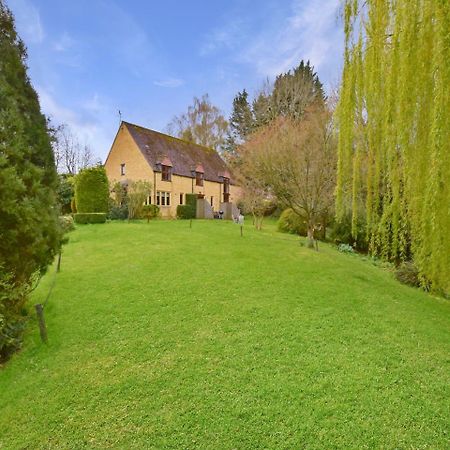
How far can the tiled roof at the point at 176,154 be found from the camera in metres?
23.3

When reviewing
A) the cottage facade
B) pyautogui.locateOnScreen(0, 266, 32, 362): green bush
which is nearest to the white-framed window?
the cottage facade

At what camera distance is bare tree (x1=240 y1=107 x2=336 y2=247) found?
437 inches

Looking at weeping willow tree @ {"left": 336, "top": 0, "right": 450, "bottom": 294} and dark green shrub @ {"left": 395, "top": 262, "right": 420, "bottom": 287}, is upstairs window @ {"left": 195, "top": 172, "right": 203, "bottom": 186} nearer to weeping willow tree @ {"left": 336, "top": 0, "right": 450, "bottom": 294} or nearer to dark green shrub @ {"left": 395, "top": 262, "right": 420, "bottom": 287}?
dark green shrub @ {"left": 395, "top": 262, "right": 420, "bottom": 287}

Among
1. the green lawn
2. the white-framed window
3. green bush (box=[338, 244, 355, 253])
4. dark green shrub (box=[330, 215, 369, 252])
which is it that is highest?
the white-framed window

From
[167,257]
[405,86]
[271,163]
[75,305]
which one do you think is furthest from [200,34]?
[75,305]

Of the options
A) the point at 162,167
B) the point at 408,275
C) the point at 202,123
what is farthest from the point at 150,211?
the point at 202,123

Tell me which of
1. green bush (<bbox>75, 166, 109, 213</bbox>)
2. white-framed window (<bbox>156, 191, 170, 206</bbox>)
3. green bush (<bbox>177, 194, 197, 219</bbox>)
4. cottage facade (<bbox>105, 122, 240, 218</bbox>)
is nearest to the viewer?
green bush (<bbox>75, 166, 109, 213</bbox>)

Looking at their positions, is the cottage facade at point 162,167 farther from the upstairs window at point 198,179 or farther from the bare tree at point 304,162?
the bare tree at point 304,162

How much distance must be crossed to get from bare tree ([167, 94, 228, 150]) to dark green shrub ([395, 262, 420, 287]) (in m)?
31.8

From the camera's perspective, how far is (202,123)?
37562 millimetres

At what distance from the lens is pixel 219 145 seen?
125 feet

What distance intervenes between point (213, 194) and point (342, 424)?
26.2m

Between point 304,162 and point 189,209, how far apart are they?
1467 centimetres

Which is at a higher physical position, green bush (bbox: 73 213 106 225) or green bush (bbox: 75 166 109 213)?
green bush (bbox: 75 166 109 213)
